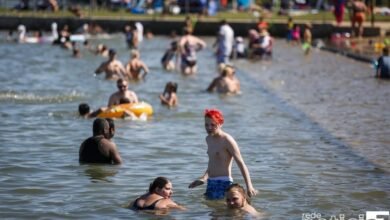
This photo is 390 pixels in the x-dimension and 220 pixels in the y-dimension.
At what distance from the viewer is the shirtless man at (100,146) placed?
13570 millimetres

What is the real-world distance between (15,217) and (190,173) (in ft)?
10.8

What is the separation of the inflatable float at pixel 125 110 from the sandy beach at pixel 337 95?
10.3 feet

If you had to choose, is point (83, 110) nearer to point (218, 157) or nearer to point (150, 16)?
point (218, 157)

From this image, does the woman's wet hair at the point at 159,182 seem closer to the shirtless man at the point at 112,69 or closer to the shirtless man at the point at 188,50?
the shirtless man at the point at 112,69

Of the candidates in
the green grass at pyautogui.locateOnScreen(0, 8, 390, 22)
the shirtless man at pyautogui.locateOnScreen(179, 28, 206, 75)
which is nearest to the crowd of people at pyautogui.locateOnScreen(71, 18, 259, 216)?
→ the shirtless man at pyautogui.locateOnScreen(179, 28, 206, 75)

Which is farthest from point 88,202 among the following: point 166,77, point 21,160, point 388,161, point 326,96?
point 166,77

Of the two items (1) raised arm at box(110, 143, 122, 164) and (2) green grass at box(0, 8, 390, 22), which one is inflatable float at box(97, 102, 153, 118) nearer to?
(1) raised arm at box(110, 143, 122, 164)

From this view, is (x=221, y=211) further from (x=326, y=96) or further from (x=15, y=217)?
(x=326, y=96)

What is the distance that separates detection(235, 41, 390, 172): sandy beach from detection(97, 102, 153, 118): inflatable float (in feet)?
10.3

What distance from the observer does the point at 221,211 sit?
36.2 feet

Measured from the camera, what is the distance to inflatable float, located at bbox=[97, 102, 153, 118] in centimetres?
1864

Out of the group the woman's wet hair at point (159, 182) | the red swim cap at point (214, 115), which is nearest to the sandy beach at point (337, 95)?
the red swim cap at point (214, 115)

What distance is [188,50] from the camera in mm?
28984

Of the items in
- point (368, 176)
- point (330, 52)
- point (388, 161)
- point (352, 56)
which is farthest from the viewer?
point (330, 52)
